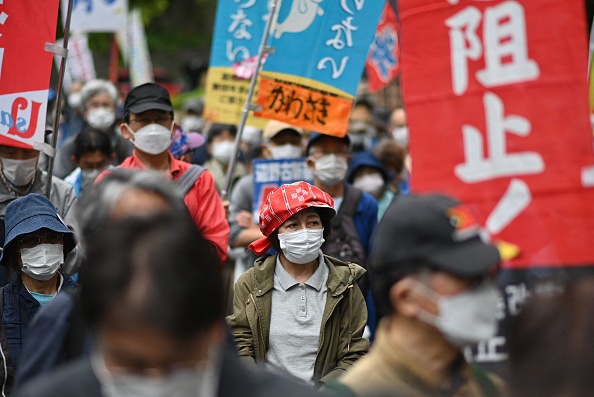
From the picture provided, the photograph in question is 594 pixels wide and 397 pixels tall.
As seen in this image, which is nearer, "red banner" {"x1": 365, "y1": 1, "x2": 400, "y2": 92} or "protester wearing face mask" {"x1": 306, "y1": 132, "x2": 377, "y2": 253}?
"protester wearing face mask" {"x1": 306, "y1": 132, "x2": 377, "y2": 253}

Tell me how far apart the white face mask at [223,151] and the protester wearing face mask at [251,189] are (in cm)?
209

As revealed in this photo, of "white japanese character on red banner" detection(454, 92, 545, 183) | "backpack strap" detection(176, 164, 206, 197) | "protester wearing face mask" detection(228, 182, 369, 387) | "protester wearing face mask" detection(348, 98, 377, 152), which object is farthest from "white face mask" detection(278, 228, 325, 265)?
"protester wearing face mask" detection(348, 98, 377, 152)

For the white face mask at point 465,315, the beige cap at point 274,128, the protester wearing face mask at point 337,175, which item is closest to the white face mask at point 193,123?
the beige cap at point 274,128

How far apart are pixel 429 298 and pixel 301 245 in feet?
9.37

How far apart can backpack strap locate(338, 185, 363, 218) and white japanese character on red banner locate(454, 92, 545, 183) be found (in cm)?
383

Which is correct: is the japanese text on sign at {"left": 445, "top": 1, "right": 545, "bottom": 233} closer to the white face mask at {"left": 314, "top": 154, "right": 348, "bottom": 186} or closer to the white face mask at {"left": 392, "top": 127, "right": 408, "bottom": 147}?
the white face mask at {"left": 314, "top": 154, "right": 348, "bottom": 186}

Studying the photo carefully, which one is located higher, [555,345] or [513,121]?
[513,121]

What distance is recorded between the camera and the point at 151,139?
22.8 feet

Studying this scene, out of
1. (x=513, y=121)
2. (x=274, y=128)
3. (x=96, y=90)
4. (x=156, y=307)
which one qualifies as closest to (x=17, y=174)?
(x=274, y=128)

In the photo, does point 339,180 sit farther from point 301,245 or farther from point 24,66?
point 24,66

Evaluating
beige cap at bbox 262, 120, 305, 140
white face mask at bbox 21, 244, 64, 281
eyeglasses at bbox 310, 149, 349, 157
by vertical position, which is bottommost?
white face mask at bbox 21, 244, 64, 281

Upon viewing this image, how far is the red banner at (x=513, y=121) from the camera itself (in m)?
3.62

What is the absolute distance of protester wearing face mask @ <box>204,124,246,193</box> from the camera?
11680mm

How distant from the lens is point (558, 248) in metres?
3.59
